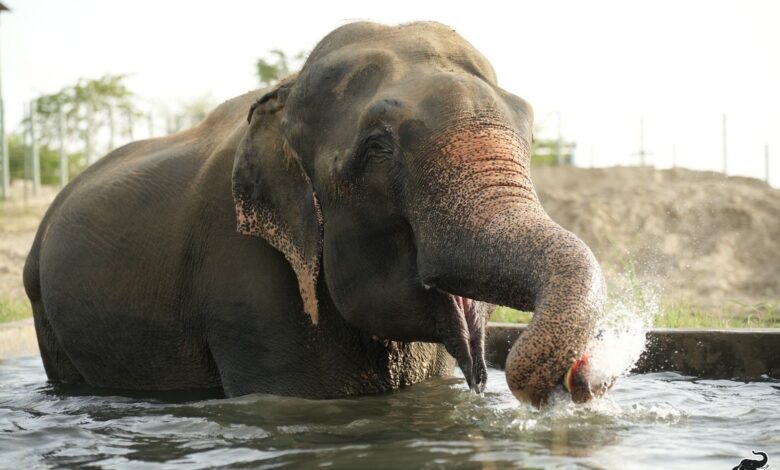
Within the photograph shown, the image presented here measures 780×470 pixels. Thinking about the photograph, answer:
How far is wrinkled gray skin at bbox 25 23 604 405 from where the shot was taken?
4.13m

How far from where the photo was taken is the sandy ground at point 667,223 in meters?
17.0

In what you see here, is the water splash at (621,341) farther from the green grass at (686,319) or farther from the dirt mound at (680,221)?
the dirt mound at (680,221)

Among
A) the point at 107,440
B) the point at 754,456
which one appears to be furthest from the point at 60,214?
the point at 754,456

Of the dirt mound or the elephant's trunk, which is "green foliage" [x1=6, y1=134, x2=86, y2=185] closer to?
the dirt mound

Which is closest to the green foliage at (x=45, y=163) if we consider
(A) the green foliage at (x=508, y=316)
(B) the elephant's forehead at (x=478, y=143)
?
(A) the green foliage at (x=508, y=316)

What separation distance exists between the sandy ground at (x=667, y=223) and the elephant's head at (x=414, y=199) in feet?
34.9

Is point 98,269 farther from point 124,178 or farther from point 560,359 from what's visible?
point 560,359

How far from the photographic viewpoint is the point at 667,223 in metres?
20.3

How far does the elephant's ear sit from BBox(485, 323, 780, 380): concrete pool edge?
2.60 m

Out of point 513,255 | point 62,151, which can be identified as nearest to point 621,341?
point 513,255

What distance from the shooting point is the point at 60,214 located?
265 inches

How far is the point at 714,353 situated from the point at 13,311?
20.7 ft

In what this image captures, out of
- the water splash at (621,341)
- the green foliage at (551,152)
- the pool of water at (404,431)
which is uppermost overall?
the green foliage at (551,152)

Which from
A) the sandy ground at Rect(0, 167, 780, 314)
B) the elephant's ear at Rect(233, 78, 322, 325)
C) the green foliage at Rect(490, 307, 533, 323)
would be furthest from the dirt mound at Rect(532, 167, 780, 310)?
the elephant's ear at Rect(233, 78, 322, 325)
